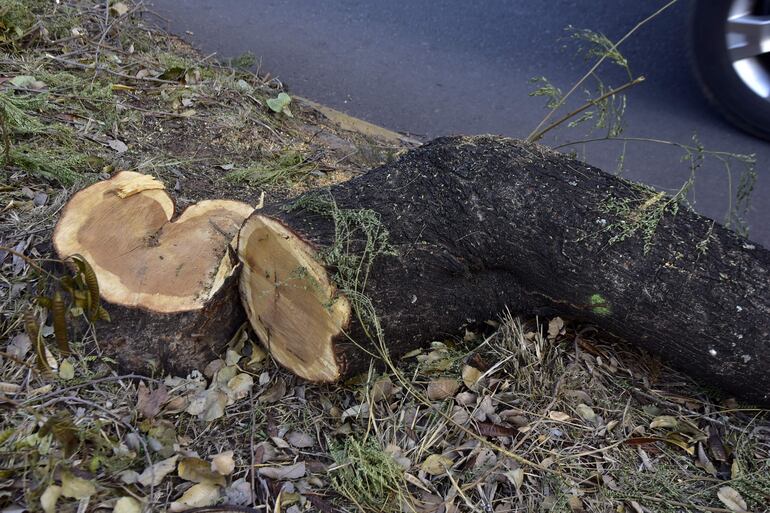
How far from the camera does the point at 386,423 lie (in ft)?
7.22

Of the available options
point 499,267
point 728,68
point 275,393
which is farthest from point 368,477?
point 728,68

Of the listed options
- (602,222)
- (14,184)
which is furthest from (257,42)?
(602,222)

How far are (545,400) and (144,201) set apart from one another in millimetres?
1541

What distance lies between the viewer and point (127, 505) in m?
1.80

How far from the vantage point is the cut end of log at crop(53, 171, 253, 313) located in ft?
7.22

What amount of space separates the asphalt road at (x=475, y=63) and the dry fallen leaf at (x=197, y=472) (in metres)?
2.55

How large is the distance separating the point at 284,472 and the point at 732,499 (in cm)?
133

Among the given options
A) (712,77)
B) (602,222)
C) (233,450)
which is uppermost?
(712,77)

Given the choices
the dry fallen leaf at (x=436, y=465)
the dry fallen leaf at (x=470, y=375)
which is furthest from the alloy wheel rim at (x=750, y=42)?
the dry fallen leaf at (x=436, y=465)

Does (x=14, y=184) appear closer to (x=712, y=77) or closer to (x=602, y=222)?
(x=602, y=222)

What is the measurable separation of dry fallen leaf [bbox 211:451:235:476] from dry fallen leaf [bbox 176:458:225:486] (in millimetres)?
20

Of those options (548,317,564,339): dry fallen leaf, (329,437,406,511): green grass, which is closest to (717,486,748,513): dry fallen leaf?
(548,317,564,339): dry fallen leaf

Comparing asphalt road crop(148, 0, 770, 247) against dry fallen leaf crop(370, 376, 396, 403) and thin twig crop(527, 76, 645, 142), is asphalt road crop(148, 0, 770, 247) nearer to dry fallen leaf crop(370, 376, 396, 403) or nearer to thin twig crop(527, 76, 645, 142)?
thin twig crop(527, 76, 645, 142)

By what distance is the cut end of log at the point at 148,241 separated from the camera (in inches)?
86.7
